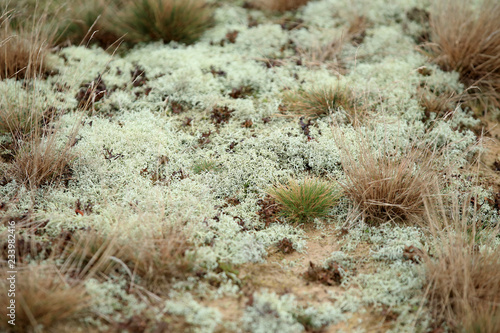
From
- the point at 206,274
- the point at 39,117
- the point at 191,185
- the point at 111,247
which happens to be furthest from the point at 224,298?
the point at 39,117

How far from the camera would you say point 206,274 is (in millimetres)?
3289

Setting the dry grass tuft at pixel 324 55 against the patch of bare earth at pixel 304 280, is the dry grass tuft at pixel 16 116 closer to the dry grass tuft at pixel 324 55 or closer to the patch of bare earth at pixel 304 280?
the patch of bare earth at pixel 304 280

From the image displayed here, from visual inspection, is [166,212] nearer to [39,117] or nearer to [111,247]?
[111,247]

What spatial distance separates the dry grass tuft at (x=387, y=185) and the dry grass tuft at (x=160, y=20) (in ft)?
12.7

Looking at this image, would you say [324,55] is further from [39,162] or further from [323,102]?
[39,162]

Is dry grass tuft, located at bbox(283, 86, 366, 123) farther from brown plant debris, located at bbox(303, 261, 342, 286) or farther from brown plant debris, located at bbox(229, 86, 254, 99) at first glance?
brown plant debris, located at bbox(303, 261, 342, 286)

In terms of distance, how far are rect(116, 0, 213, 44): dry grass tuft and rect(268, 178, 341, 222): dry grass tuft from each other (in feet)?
12.2

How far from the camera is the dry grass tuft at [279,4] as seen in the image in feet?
24.5

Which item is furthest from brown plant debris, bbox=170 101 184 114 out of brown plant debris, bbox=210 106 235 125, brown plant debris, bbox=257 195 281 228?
brown plant debris, bbox=257 195 281 228

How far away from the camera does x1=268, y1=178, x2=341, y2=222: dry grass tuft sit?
3938mm

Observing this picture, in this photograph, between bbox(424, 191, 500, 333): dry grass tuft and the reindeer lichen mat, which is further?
the reindeer lichen mat

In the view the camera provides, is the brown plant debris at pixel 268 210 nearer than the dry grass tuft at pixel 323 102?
Yes

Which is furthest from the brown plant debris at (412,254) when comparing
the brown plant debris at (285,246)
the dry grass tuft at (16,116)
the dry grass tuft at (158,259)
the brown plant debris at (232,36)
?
the brown plant debris at (232,36)

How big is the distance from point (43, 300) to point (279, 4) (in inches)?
255
